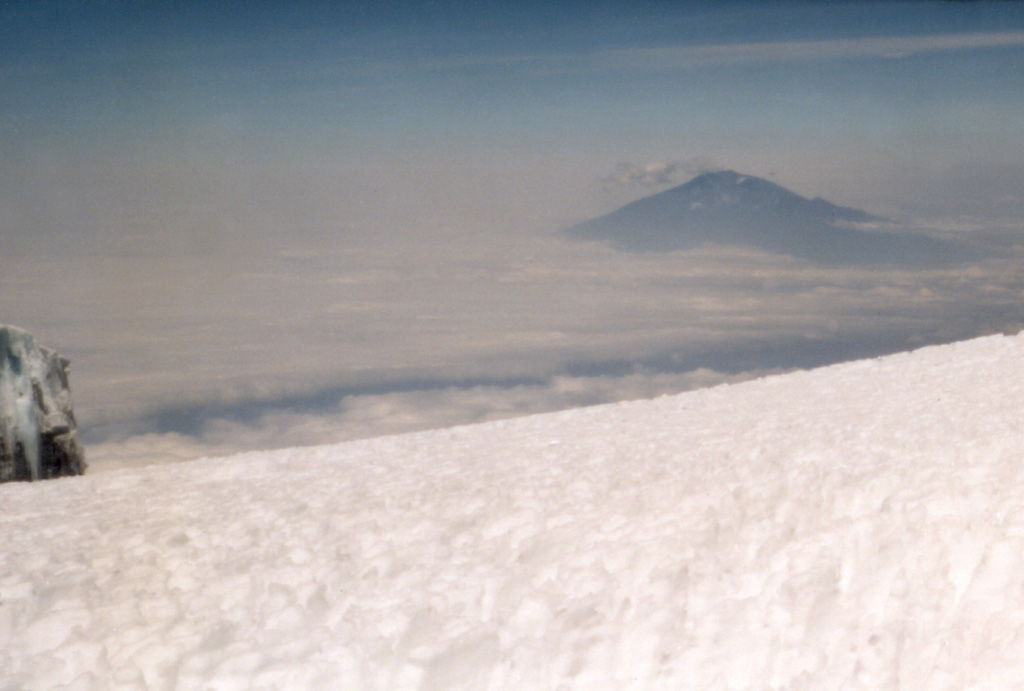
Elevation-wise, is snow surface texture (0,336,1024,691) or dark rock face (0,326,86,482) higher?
dark rock face (0,326,86,482)

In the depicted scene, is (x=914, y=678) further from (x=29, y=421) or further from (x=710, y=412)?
(x=29, y=421)

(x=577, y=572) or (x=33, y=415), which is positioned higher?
(x=33, y=415)

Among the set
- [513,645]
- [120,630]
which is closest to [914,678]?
[513,645]

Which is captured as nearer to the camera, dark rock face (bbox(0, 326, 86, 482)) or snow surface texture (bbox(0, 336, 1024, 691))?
snow surface texture (bbox(0, 336, 1024, 691))

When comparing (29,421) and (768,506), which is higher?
(29,421)

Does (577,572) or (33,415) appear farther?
(33,415)
